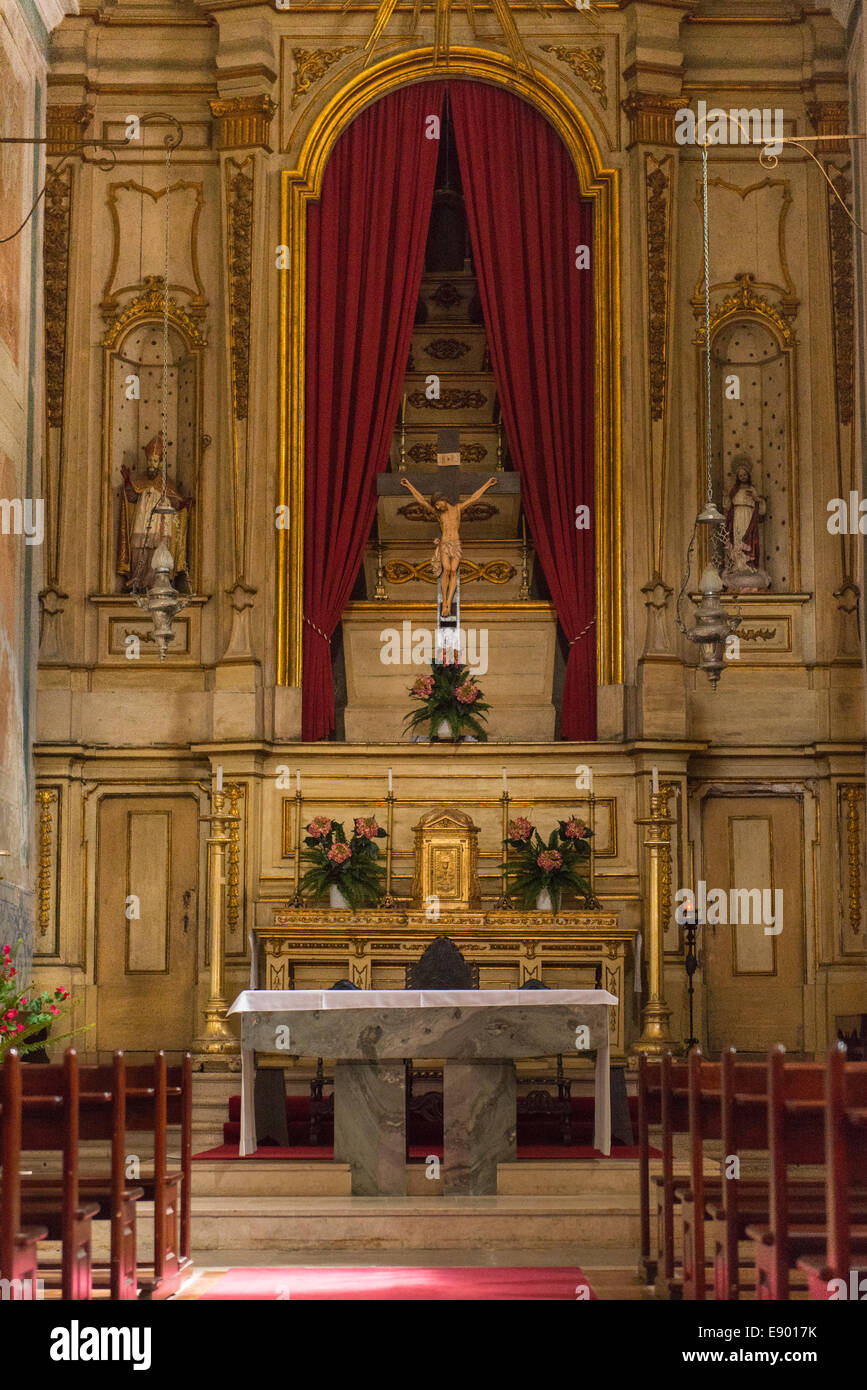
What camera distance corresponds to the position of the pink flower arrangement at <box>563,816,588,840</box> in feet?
40.3

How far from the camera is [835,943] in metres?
13.0

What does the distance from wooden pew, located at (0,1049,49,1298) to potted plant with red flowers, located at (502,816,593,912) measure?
6.90 m

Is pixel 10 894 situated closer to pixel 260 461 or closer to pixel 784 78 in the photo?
pixel 260 461

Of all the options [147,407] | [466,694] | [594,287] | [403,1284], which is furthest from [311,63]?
[403,1284]

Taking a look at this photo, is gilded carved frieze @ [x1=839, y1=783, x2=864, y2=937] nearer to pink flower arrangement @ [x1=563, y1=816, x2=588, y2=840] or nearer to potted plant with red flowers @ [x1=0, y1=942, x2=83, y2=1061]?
pink flower arrangement @ [x1=563, y1=816, x2=588, y2=840]

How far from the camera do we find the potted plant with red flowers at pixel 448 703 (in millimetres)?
12922

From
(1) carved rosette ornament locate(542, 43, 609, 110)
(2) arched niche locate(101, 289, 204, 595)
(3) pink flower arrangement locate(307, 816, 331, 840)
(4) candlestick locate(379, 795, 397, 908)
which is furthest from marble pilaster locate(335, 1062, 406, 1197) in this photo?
(1) carved rosette ornament locate(542, 43, 609, 110)

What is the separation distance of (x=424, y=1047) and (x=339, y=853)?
3.12 m

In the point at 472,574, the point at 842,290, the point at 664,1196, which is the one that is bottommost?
the point at 664,1196

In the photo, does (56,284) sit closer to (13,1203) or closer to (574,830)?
(574,830)

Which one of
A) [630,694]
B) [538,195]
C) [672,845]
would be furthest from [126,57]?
[672,845]

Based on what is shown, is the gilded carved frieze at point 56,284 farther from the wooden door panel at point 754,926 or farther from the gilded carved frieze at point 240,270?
the wooden door panel at point 754,926

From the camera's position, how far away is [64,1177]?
19.1 feet

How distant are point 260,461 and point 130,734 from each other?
2214mm
